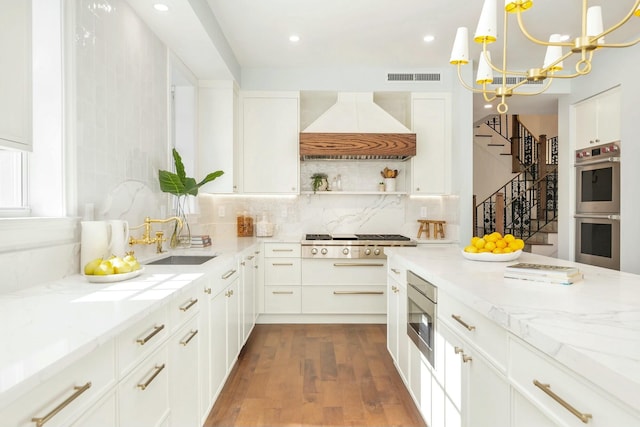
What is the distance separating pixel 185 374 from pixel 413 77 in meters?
3.88

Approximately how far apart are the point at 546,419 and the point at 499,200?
6.20 m

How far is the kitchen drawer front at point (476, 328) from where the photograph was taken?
4.23 ft

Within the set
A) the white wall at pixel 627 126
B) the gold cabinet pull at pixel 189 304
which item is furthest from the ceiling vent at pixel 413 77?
the gold cabinet pull at pixel 189 304

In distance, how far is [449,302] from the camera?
5.85ft

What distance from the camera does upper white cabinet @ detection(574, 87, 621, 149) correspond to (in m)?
3.93

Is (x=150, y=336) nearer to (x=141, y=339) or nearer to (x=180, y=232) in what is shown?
(x=141, y=339)

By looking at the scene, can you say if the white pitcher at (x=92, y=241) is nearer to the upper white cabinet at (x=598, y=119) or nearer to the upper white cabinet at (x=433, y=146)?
the upper white cabinet at (x=433, y=146)

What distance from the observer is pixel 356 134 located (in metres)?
4.21

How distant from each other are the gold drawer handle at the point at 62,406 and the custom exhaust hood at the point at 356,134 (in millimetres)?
3480

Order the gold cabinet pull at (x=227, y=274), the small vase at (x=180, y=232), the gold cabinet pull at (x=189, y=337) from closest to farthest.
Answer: the gold cabinet pull at (x=189, y=337) → the gold cabinet pull at (x=227, y=274) → the small vase at (x=180, y=232)

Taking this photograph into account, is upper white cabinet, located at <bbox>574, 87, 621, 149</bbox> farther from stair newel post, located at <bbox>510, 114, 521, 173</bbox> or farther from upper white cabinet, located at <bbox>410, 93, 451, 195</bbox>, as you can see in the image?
stair newel post, located at <bbox>510, 114, 521, 173</bbox>

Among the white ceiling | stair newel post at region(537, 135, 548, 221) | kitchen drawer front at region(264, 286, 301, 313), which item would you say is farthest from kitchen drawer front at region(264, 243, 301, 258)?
stair newel post at region(537, 135, 548, 221)

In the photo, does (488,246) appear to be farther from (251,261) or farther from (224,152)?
(224,152)

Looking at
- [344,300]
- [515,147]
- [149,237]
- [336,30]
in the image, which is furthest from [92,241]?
[515,147]
